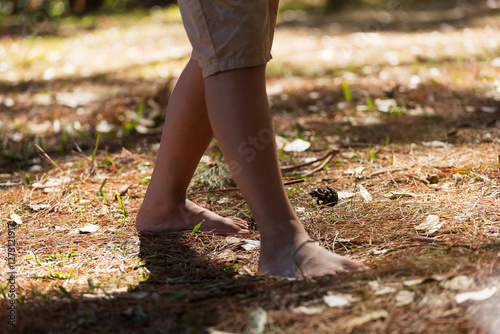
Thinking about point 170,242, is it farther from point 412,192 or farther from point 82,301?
point 412,192

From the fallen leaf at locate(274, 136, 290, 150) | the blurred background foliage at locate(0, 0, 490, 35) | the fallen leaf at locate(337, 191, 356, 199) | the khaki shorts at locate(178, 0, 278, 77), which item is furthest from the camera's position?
the blurred background foliage at locate(0, 0, 490, 35)

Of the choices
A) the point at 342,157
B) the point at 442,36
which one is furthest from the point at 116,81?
the point at 442,36

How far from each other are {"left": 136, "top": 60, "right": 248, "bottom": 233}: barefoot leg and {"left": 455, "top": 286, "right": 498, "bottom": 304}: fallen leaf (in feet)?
2.60

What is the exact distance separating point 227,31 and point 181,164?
552 millimetres

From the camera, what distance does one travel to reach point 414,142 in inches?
106

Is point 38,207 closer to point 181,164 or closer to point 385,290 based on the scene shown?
point 181,164

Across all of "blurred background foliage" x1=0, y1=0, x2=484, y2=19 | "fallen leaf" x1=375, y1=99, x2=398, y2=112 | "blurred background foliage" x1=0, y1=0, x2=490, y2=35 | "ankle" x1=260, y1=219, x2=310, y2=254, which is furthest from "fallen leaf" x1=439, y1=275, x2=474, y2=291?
"blurred background foliage" x1=0, y1=0, x2=484, y2=19

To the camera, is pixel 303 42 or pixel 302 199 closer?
pixel 302 199

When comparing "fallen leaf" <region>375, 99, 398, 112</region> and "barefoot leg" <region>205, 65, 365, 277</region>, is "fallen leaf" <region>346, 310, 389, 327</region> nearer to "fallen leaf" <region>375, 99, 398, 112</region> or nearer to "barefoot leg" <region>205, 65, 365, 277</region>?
"barefoot leg" <region>205, 65, 365, 277</region>

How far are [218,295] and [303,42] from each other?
5.66 meters

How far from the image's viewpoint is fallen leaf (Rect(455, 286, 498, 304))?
115cm

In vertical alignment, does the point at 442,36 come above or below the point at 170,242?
above

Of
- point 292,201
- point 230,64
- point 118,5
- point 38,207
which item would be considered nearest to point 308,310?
point 230,64

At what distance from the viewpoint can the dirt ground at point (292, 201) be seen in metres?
1.19
